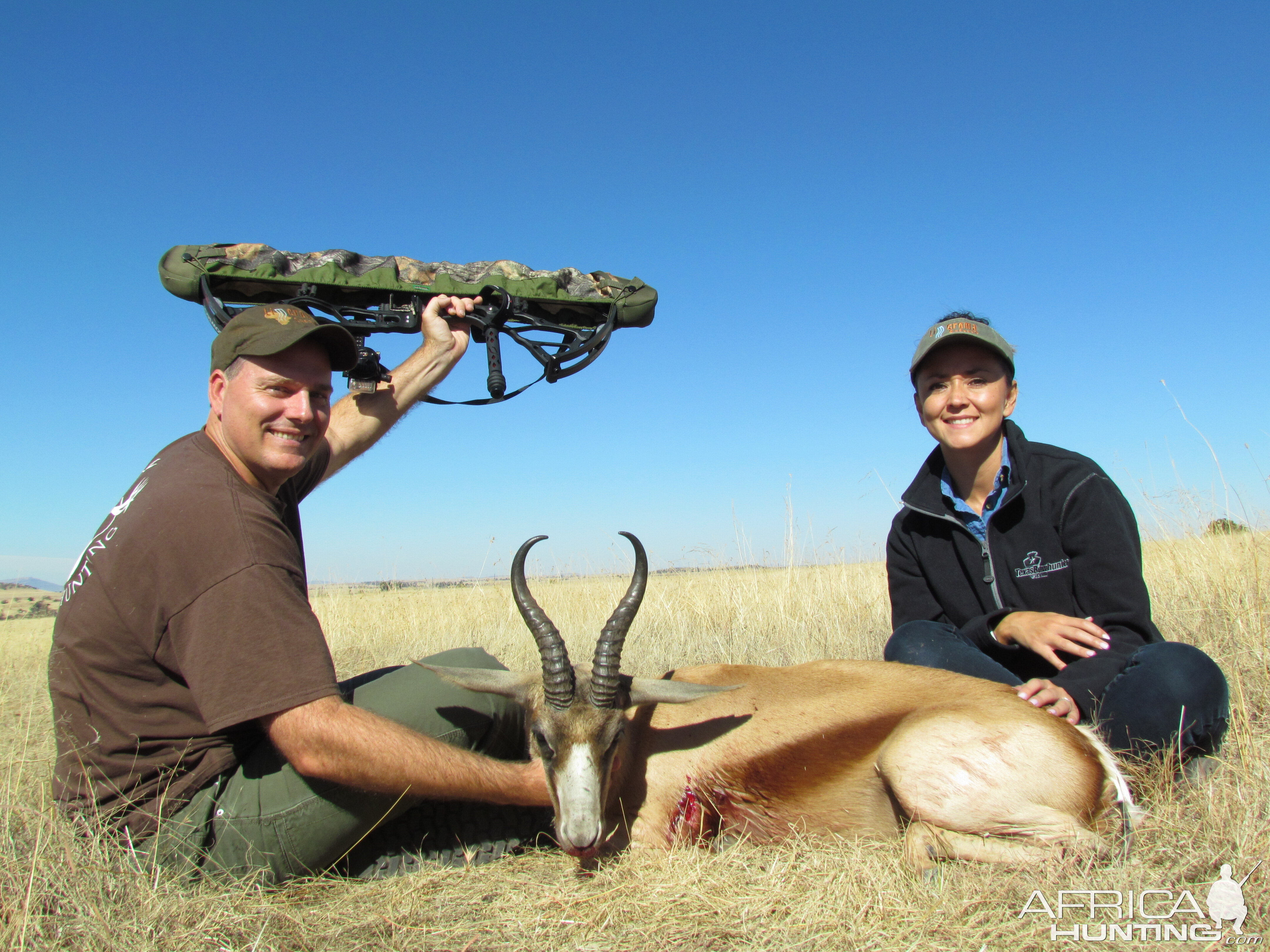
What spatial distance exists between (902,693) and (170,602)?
10.5 feet

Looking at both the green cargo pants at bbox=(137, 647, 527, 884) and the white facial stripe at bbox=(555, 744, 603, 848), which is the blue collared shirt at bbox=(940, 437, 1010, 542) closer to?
the white facial stripe at bbox=(555, 744, 603, 848)

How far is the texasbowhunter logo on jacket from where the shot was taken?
4172 mm

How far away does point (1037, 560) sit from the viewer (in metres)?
4.25

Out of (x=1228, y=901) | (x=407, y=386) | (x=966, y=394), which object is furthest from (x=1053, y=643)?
(x=407, y=386)

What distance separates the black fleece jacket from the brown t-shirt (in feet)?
11.2

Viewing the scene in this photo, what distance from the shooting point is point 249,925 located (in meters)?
2.81

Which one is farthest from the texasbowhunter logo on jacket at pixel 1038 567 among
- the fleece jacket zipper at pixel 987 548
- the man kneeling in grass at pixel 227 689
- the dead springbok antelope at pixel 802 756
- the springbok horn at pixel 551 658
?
the man kneeling in grass at pixel 227 689

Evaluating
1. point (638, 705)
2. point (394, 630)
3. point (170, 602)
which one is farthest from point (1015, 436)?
point (394, 630)

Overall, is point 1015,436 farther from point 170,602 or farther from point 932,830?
point 170,602

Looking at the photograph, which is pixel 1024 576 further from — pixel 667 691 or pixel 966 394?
pixel 667 691

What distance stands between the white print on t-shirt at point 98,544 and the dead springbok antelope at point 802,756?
5.13 feet

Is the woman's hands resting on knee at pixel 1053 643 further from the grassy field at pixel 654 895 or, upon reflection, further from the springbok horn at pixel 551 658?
the springbok horn at pixel 551 658

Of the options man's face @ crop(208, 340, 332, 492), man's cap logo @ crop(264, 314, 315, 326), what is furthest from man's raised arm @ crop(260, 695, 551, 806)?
man's cap logo @ crop(264, 314, 315, 326)

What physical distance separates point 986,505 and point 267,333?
397cm
